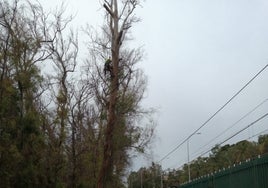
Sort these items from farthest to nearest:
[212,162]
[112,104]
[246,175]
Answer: [212,162] < [112,104] < [246,175]

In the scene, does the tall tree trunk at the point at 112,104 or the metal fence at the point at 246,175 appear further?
the tall tree trunk at the point at 112,104

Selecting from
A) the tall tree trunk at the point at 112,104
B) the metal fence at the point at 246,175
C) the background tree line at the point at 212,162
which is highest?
the background tree line at the point at 212,162

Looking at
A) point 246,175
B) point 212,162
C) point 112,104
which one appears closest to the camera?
point 246,175

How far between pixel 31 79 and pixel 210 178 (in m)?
11.7

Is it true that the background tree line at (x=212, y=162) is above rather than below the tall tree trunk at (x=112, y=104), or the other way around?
above

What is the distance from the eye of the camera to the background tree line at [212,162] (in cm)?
6694

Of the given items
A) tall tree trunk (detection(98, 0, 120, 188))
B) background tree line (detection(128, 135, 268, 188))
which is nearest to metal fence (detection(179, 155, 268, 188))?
tall tree trunk (detection(98, 0, 120, 188))

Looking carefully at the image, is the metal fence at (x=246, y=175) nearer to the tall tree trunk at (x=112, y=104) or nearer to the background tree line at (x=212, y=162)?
the tall tree trunk at (x=112, y=104)

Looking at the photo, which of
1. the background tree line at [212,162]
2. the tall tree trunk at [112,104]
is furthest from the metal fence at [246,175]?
the background tree line at [212,162]

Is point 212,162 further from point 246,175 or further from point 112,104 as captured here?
point 246,175

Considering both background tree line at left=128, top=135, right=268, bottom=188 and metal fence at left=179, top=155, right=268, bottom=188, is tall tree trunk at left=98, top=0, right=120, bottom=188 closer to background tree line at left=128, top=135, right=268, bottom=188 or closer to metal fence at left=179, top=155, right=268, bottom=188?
metal fence at left=179, top=155, right=268, bottom=188

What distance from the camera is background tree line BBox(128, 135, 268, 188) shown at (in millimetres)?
66938

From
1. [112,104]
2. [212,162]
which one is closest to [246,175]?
[112,104]

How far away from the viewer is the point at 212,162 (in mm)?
84500
